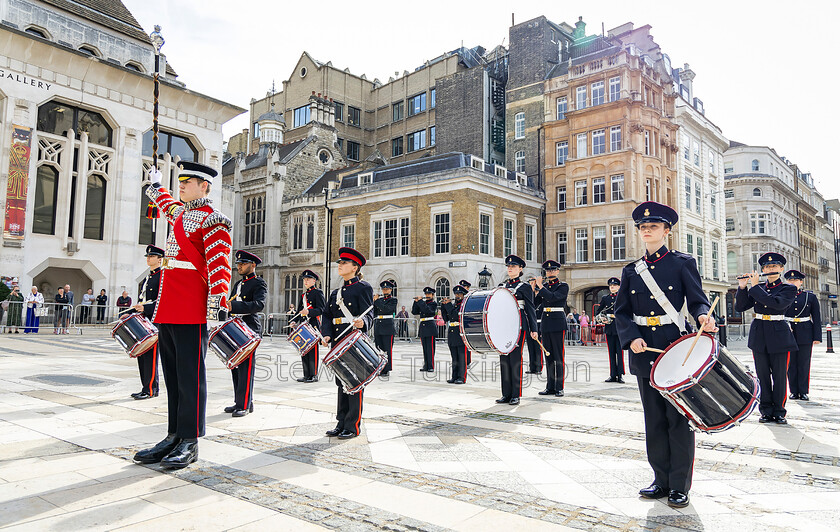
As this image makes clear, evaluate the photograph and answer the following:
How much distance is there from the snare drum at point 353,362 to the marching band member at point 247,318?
1182mm

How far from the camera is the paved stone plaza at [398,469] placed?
3615 millimetres

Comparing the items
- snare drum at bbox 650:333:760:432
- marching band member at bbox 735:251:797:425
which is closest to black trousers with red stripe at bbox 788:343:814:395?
marching band member at bbox 735:251:797:425

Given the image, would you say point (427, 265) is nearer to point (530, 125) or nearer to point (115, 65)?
point (530, 125)

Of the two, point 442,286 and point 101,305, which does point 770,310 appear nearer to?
point 442,286

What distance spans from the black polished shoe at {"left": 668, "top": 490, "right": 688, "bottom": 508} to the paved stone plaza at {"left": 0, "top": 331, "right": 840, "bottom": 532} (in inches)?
2.3

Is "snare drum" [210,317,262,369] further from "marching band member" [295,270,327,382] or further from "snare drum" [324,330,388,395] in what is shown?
"marching band member" [295,270,327,382]

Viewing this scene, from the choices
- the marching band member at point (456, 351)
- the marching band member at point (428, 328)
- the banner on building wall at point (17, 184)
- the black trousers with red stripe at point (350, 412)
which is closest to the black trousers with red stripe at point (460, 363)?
the marching band member at point (456, 351)

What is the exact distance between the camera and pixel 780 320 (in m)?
7.77

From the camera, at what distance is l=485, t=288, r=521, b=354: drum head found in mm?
8164

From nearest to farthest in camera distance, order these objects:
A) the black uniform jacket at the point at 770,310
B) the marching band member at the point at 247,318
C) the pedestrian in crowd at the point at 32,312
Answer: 1. the marching band member at the point at 247,318
2. the black uniform jacket at the point at 770,310
3. the pedestrian in crowd at the point at 32,312

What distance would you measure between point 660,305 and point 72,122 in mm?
29106

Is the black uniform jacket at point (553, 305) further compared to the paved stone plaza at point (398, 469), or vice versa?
the black uniform jacket at point (553, 305)

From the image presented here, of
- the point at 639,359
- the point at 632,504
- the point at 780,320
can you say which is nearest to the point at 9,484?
the point at 632,504

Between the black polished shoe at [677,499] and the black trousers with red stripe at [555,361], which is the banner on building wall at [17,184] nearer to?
the black trousers with red stripe at [555,361]
